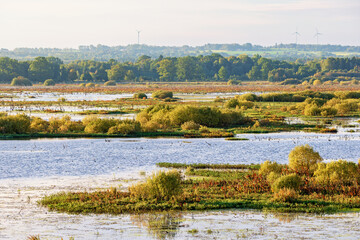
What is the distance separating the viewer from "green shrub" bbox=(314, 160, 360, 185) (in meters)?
32.6

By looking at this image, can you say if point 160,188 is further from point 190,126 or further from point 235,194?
point 190,126

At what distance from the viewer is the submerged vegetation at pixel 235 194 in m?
28.0

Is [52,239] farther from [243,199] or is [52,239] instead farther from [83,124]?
[83,124]

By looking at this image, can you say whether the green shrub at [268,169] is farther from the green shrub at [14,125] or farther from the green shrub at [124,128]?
the green shrub at [14,125]

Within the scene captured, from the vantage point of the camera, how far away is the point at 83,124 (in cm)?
6500

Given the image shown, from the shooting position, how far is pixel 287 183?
99.2 feet

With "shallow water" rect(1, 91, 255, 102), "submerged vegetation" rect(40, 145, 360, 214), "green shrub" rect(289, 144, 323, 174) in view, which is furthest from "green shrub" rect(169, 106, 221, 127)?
"shallow water" rect(1, 91, 255, 102)

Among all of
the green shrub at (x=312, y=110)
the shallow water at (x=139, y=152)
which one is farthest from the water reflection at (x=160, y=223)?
the green shrub at (x=312, y=110)

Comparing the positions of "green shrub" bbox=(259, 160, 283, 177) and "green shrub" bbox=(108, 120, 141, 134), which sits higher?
"green shrub" bbox=(259, 160, 283, 177)

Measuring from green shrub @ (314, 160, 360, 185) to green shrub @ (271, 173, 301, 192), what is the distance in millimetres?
2784

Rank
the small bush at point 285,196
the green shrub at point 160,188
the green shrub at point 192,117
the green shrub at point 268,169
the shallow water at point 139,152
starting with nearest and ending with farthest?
1. the small bush at point 285,196
2. the green shrub at point 160,188
3. the green shrub at point 268,169
4. the shallow water at point 139,152
5. the green shrub at point 192,117

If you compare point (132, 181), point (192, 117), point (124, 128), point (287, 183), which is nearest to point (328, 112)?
point (192, 117)

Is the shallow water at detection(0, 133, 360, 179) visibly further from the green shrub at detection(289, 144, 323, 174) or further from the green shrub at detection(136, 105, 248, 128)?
the green shrub at detection(136, 105, 248, 128)

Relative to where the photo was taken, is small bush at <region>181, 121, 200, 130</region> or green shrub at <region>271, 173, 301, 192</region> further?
small bush at <region>181, 121, 200, 130</region>
